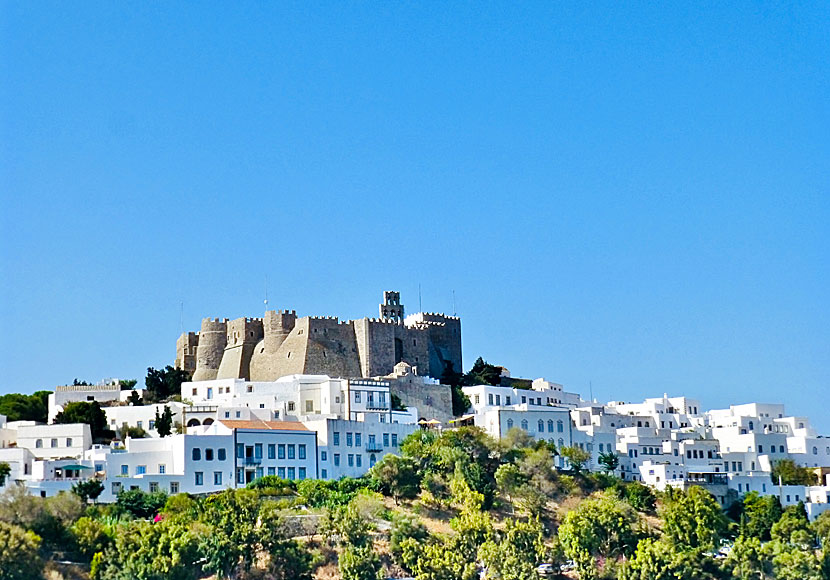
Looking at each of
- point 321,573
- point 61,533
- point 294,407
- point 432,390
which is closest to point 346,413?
point 294,407

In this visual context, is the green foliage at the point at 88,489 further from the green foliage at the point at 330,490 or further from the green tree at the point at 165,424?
the green foliage at the point at 330,490

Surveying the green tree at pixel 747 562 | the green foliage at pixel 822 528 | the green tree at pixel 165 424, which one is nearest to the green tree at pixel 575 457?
→ the green foliage at pixel 822 528

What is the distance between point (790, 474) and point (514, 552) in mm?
24966

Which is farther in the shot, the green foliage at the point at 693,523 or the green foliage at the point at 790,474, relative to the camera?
the green foliage at the point at 790,474

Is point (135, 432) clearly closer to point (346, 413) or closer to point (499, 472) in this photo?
point (346, 413)

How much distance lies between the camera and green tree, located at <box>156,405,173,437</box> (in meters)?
64.8

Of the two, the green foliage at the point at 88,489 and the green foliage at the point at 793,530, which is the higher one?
the green foliage at the point at 88,489

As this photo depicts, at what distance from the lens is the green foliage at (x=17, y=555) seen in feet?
158

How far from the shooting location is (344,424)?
65.7 metres

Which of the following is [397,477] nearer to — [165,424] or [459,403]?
[165,424]

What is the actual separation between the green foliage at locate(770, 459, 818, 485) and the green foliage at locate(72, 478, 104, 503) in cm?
3497

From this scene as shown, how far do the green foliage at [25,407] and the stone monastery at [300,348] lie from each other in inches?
407

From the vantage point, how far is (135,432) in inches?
2645

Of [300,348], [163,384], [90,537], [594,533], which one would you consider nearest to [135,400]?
[163,384]
